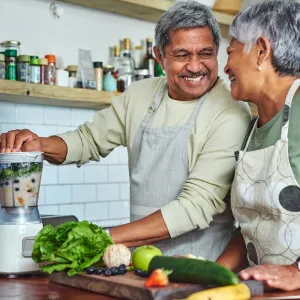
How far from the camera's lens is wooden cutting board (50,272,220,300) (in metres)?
1.56

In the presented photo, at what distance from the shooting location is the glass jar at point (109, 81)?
162 inches

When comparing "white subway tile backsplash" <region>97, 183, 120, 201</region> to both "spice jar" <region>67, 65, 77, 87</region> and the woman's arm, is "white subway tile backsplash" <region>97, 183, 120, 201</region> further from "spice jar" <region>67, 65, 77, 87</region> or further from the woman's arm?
the woman's arm

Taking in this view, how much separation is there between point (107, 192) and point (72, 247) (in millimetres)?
2527

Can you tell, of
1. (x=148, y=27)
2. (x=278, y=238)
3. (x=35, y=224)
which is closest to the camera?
(x=278, y=238)

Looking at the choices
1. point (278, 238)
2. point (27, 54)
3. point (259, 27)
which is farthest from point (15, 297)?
point (27, 54)

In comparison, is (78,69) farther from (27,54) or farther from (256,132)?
(256,132)

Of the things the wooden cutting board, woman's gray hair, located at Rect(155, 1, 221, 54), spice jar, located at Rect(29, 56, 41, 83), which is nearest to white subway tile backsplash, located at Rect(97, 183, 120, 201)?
spice jar, located at Rect(29, 56, 41, 83)

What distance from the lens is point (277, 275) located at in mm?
1769

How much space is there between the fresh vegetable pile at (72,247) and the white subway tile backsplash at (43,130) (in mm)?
2061

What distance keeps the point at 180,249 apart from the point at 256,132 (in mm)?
585

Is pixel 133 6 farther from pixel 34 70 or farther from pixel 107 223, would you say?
pixel 107 223

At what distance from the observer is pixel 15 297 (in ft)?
6.18

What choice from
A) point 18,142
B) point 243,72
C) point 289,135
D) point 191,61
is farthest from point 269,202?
point 18,142

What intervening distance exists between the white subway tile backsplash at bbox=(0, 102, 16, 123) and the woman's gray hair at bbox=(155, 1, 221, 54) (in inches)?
61.2
